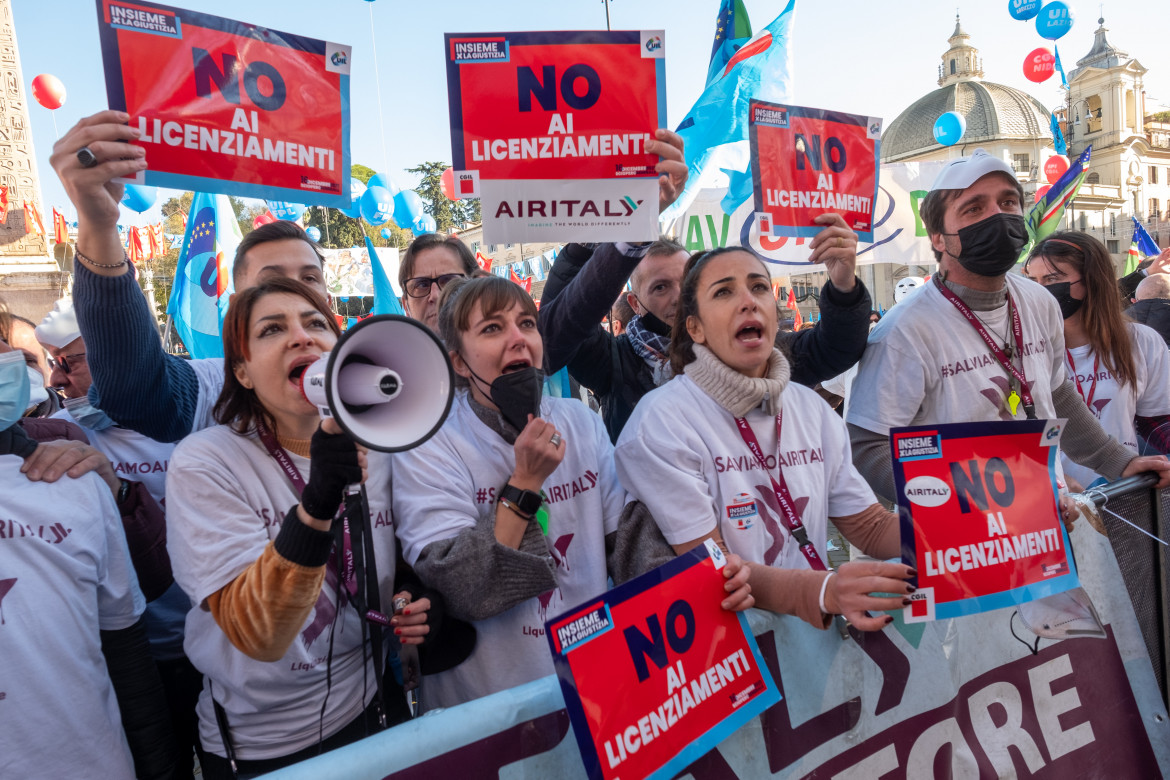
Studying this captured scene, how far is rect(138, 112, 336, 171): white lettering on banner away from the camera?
2.07 m

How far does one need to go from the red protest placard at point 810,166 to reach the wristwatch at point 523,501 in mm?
1641

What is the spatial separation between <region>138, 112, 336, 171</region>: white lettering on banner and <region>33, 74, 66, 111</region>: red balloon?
1491cm

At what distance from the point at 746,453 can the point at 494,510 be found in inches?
30.8

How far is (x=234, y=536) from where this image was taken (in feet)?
5.41

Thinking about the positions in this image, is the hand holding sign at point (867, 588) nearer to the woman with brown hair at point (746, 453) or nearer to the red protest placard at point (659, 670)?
the woman with brown hair at point (746, 453)

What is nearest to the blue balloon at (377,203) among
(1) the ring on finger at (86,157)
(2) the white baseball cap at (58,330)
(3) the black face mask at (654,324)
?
(2) the white baseball cap at (58,330)

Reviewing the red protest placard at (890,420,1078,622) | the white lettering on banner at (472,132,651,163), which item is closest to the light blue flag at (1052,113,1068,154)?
the white lettering on banner at (472,132,651,163)

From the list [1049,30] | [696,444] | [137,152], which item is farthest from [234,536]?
[1049,30]

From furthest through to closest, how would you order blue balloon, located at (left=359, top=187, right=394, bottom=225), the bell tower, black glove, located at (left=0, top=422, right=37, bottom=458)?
1. the bell tower
2. blue balloon, located at (left=359, top=187, right=394, bottom=225)
3. black glove, located at (left=0, top=422, right=37, bottom=458)

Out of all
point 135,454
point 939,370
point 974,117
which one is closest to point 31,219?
point 135,454

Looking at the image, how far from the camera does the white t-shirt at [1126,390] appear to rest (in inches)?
143

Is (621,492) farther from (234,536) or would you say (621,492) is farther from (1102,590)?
(1102,590)

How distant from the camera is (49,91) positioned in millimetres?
13484

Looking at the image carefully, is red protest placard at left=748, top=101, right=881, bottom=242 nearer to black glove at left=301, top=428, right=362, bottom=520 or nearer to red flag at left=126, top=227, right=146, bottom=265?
black glove at left=301, top=428, right=362, bottom=520
